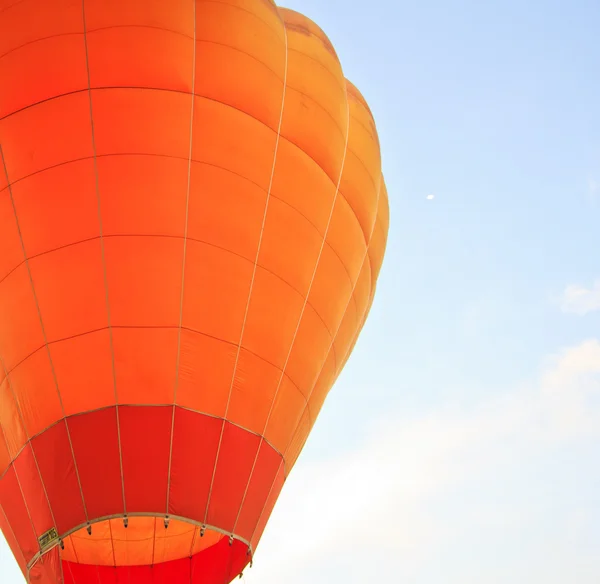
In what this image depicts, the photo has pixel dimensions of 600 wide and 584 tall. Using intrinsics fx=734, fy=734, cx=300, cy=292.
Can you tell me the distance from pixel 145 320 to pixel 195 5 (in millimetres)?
2680

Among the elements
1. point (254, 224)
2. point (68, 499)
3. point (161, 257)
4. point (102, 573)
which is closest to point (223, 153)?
point (254, 224)

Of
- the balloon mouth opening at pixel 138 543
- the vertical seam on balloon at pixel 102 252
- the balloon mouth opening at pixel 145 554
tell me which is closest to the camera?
the vertical seam on balloon at pixel 102 252

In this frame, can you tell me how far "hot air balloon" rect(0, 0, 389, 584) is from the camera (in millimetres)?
5184

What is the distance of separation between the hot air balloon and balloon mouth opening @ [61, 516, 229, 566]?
3cm

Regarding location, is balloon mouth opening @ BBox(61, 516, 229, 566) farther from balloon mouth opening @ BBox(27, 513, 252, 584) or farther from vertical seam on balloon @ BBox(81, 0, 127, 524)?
vertical seam on balloon @ BBox(81, 0, 127, 524)

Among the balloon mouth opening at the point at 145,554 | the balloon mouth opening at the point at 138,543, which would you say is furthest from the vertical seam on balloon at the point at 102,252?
the balloon mouth opening at the point at 138,543

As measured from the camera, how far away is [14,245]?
5.46m

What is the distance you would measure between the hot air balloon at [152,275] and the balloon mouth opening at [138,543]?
0.03 meters

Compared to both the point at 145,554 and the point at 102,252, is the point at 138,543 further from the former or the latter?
the point at 102,252

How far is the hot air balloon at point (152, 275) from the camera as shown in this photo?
5184mm

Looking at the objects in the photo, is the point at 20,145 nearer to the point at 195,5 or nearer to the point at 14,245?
the point at 14,245

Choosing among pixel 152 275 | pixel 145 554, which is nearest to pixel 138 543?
pixel 145 554

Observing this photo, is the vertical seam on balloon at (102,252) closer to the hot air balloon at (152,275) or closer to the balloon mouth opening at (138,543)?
the hot air balloon at (152,275)

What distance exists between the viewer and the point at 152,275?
17.8 ft
